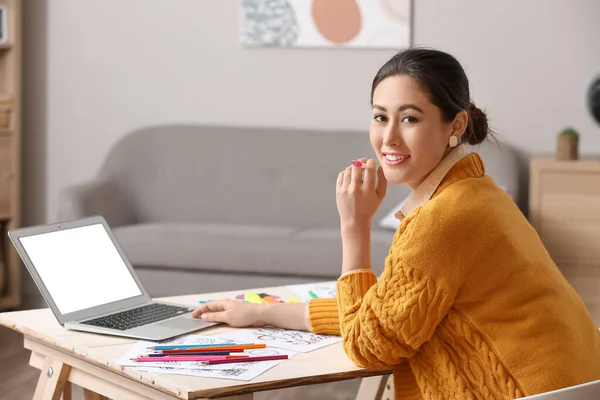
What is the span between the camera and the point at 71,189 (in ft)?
13.7

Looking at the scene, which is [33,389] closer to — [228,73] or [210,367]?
[210,367]

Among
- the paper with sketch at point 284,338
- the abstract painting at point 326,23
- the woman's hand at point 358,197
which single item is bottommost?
the paper with sketch at point 284,338

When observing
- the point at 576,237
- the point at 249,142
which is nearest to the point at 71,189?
the point at 249,142

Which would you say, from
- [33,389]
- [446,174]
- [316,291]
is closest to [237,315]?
[316,291]

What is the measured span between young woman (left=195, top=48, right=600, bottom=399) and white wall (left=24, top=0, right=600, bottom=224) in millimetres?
2843

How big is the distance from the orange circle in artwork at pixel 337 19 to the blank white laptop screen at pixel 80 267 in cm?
266

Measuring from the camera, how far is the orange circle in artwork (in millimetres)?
4520

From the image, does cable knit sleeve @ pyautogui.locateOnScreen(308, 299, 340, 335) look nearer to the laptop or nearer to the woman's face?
the laptop

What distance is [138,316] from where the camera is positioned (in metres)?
1.94

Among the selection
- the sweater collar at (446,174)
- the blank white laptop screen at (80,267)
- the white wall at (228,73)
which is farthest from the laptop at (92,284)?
the white wall at (228,73)

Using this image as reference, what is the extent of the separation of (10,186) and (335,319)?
122 inches

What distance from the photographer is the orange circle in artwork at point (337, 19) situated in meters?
4.52

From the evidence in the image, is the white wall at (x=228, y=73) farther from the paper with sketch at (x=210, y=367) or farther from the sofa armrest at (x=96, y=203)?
the paper with sketch at (x=210, y=367)

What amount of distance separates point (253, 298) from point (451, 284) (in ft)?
2.30
